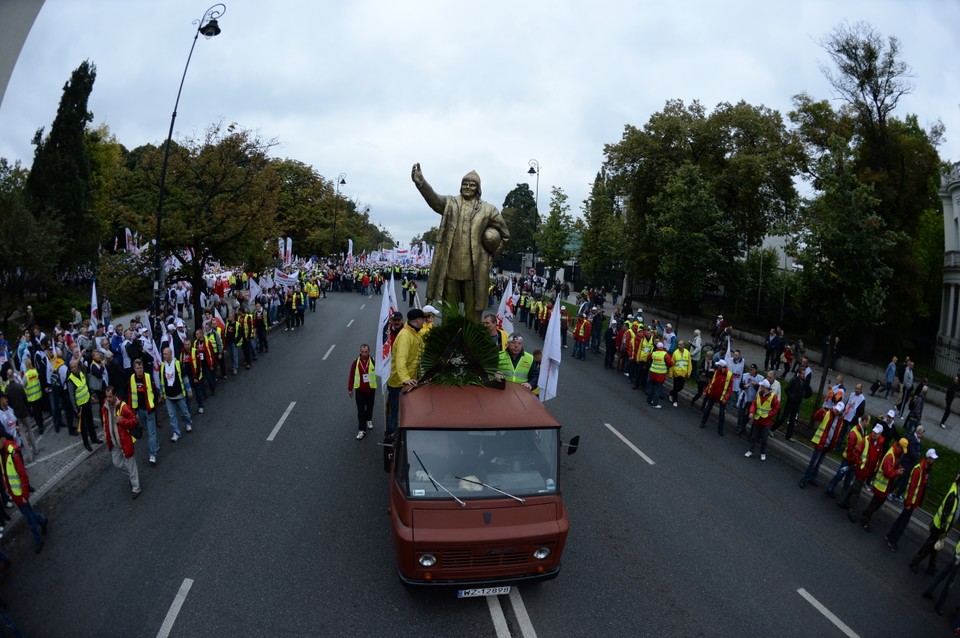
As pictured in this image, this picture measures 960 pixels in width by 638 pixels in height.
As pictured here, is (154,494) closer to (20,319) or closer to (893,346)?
(20,319)

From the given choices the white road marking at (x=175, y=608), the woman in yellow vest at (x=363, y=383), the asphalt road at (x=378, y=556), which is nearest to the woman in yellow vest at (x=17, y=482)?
the asphalt road at (x=378, y=556)

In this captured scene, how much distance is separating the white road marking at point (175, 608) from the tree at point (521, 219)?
5136 centimetres

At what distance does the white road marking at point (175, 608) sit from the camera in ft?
16.6

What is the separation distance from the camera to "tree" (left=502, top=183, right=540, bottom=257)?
66.4 m

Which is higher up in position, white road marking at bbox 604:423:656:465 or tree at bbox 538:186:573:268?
tree at bbox 538:186:573:268

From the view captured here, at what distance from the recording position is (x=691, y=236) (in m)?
20.0

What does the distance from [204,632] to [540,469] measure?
354 cm

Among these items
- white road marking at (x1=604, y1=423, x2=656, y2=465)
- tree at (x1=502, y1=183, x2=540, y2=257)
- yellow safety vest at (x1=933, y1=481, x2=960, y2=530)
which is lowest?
white road marking at (x1=604, y1=423, x2=656, y2=465)

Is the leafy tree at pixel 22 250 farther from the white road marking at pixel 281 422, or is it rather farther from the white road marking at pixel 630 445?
the white road marking at pixel 630 445

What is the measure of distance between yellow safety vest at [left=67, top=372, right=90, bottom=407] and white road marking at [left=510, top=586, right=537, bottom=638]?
8069 millimetres

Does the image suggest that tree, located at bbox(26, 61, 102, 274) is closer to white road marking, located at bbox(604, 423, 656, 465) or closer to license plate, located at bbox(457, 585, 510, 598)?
white road marking, located at bbox(604, 423, 656, 465)

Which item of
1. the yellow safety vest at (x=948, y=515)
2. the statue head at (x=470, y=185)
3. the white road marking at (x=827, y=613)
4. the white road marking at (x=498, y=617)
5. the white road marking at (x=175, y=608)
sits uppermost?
the statue head at (x=470, y=185)

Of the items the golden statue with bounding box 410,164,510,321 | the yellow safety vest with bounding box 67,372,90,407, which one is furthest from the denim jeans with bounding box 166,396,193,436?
the golden statue with bounding box 410,164,510,321

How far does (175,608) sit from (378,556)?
2078mm
